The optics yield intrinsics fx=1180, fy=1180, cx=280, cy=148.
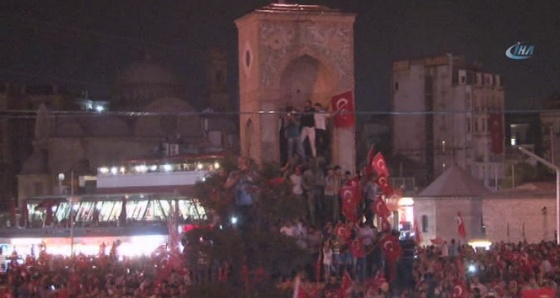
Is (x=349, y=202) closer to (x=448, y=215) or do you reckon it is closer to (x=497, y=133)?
(x=448, y=215)

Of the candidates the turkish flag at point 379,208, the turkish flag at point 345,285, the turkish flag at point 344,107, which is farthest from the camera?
the turkish flag at point 344,107

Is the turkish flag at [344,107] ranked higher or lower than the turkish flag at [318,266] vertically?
higher

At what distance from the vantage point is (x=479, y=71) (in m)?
83.0

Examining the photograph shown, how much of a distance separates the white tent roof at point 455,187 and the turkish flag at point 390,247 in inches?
996

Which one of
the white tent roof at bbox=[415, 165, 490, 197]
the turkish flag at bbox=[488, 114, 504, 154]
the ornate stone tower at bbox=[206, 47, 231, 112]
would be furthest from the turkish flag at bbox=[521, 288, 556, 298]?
the ornate stone tower at bbox=[206, 47, 231, 112]

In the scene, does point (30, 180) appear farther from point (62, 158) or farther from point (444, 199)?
point (444, 199)

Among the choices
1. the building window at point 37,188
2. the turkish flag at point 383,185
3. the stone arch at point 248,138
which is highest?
the stone arch at point 248,138

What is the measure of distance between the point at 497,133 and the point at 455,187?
33612mm

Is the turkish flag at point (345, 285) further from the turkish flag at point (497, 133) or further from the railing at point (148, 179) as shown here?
the turkish flag at point (497, 133)

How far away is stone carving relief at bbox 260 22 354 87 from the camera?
25188 millimetres

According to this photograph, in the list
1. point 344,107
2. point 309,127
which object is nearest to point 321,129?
point 309,127

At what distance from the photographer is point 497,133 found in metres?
79.1

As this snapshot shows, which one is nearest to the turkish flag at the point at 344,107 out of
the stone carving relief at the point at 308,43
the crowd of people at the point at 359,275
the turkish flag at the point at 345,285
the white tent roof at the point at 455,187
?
the stone carving relief at the point at 308,43

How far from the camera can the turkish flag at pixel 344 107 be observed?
25672 mm
